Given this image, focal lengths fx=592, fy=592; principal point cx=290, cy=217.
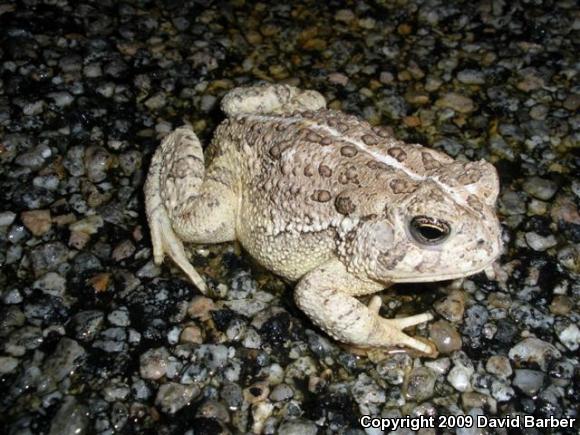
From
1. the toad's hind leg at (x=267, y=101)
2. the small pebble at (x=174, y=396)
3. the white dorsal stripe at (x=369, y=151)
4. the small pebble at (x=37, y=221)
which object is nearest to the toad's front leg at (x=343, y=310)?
the white dorsal stripe at (x=369, y=151)

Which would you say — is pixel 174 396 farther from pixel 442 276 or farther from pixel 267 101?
pixel 267 101

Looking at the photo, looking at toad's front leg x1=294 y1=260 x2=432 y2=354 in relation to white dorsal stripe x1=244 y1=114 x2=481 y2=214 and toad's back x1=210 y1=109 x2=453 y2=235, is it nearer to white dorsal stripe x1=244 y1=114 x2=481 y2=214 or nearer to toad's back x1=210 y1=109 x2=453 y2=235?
toad's back x1=210 y1=109 x2=453 y2=235

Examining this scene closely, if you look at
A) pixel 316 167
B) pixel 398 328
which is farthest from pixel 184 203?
pixel 398 328

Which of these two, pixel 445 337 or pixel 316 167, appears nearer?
pixel 316 167

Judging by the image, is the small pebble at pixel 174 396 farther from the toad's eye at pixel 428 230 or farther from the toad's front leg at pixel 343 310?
the toad's eye at pixel 428 230

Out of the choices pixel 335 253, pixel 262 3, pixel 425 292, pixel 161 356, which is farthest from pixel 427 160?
pixel 262 3

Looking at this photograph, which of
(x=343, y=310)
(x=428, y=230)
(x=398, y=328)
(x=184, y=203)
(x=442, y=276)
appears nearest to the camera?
(x=428, y=230)
